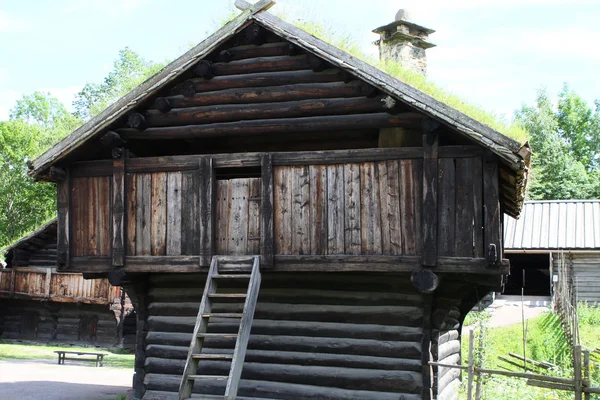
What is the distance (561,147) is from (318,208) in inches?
1922

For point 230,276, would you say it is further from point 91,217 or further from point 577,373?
point 577,373

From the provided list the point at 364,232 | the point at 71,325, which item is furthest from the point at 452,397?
the point at 71,325

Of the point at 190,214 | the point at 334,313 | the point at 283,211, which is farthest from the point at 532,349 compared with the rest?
the point at 190,214

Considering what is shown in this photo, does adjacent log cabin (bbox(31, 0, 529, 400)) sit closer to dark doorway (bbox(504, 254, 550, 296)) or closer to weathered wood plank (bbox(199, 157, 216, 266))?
weathered wood plank (bbox(199, 157, 216, 266))

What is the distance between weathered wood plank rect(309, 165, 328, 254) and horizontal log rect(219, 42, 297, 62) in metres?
1.87

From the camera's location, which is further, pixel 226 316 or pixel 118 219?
pixel 118 219

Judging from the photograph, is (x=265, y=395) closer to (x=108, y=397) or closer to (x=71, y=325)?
(x=108, y=397)

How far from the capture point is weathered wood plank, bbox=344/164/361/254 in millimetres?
10375

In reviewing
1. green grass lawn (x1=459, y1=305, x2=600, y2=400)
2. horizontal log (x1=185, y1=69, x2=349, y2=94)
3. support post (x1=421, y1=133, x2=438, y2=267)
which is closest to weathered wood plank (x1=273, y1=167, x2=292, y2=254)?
horizontal log (x1=185, y1=69, x2=349, y2=94)

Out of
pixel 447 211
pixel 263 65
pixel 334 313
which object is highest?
pixel 263 65

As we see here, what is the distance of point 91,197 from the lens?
11625 millimetres

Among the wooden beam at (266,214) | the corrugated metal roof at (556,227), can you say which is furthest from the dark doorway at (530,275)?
the wooden beam at (266,214)

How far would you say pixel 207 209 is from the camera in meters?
11.0

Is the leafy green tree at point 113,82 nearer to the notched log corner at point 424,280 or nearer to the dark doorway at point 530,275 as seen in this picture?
the dark doorway at point 530,275
